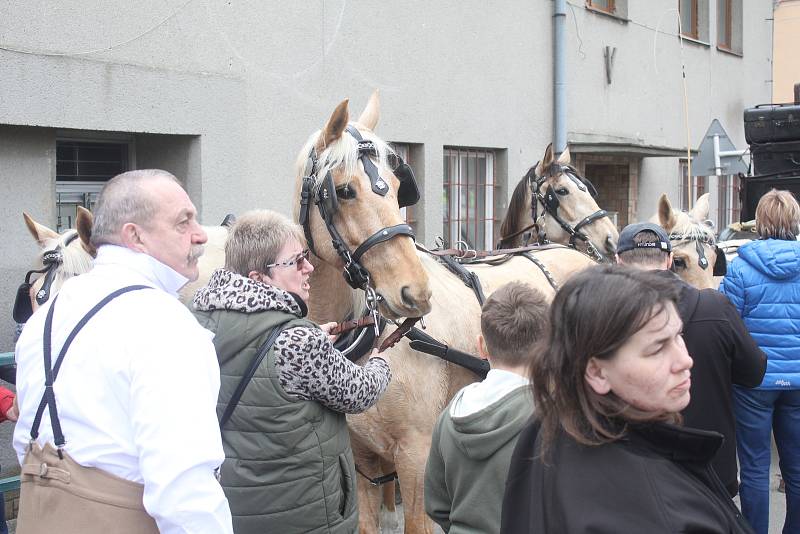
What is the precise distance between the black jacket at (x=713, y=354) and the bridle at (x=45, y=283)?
2.69 m

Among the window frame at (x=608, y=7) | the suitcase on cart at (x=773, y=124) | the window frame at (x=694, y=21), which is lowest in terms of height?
the suitcase on cart at (x=773, y=124)

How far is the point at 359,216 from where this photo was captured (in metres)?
3.14

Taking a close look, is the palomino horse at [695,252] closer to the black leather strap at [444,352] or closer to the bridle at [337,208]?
the black leather strap at [444,352]

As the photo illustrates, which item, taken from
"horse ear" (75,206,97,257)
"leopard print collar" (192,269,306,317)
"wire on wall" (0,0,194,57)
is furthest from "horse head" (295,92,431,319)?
"wire on wall" (0,0,194,57)

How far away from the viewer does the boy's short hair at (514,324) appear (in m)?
2.31

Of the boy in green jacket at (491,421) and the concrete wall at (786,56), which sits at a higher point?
the concrete wall at (786,56)

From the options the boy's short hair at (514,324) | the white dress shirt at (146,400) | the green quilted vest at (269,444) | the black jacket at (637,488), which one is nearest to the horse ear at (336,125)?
the green quilted vest at (269,444)

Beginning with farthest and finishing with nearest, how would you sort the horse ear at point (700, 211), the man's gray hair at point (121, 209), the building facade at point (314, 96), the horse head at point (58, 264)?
the horse ear at point (700, 211) < the building facade at point (314, 96) < the horse head at point (58, 264) < the man's gray hair at point (121, 209)

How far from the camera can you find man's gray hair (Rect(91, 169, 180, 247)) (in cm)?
193

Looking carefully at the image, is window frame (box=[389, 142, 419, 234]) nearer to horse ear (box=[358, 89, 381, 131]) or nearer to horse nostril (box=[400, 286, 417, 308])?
horse ear (box=[358, 89, 381, 131])

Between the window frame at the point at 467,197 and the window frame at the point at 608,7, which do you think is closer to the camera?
the window frame at the point at 467,197

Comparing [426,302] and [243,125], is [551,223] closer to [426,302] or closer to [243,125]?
[243,125]

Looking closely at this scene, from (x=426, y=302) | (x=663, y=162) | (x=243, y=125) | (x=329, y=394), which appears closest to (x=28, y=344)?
(x=329, y=394)

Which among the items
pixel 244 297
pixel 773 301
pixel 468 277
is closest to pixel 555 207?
pixel 773 301
